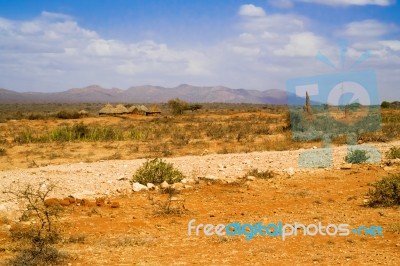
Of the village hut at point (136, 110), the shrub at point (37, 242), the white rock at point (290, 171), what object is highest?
the village hut at point (136, 110)

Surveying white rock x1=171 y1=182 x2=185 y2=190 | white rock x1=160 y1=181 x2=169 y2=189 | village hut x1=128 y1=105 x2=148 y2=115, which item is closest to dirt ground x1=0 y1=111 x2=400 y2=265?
white rock x1=171 y1=182 x2=185 y2=190

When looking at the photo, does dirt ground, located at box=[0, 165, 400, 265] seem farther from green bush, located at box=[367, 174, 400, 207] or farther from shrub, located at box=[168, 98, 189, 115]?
shrub, located at box=[168, 98, 189, 115]

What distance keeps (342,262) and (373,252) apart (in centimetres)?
62

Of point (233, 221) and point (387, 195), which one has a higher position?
point (387, 195)

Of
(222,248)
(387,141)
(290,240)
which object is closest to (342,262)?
(290,240)

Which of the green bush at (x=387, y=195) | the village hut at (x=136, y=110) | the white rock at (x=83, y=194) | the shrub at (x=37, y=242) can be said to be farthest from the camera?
the village hut at (x=136, y=110)

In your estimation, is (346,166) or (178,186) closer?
(178,186)

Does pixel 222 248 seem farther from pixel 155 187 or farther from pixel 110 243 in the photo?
pixel 155 187

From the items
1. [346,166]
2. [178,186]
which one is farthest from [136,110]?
[178,186]

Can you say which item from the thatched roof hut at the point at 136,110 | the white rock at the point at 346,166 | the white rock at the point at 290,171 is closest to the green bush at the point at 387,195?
the white rock at the point at 290,171

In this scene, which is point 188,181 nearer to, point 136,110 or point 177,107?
point 136,110

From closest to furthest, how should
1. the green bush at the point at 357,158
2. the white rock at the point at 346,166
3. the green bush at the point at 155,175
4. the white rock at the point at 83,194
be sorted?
the white rock at the point at 83,194 → the green bush at the point at 155,175 → the white rock at the point at 346,166 → the green bush at the point at 357,158

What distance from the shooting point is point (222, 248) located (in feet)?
19.4

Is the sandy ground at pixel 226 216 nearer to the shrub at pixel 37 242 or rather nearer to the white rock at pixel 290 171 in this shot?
the white rock at pixel 290 171
